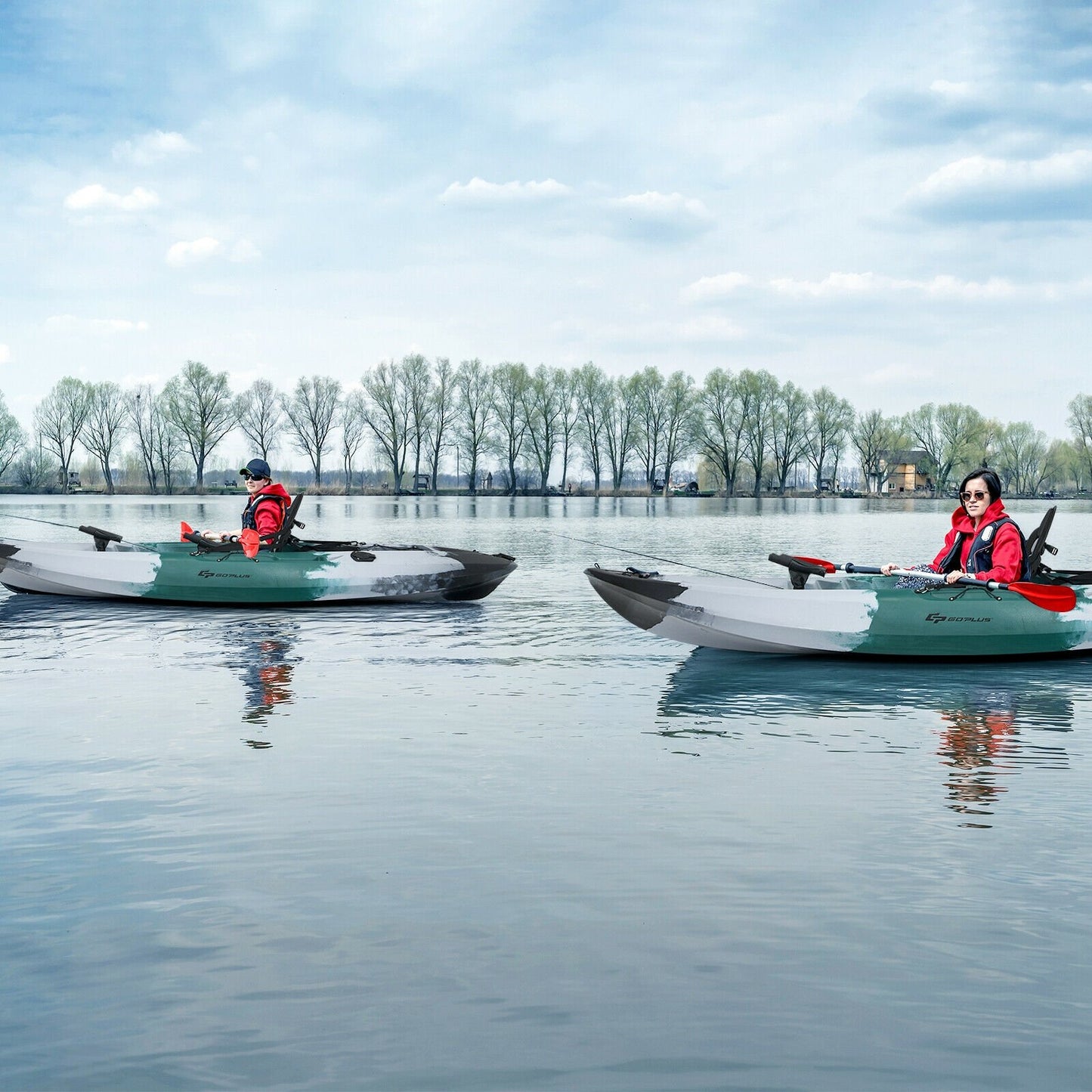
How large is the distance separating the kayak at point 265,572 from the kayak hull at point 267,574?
12mm

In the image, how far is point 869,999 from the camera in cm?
450

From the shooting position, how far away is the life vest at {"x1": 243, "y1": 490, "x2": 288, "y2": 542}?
1706cm

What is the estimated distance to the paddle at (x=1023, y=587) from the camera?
1284cm

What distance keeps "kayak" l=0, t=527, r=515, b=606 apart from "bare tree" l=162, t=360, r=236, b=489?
283ft

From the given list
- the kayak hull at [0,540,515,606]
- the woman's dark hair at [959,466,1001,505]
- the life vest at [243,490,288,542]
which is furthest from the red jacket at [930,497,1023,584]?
the life vest at [243,490,288,542]

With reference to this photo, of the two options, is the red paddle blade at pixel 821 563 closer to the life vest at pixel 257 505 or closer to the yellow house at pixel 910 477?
the life vest at pixel 257 505

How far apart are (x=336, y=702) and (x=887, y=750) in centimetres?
484

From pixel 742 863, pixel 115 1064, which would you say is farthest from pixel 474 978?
pixel 742 863

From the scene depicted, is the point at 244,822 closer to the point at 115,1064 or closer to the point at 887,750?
the point at 115,1064

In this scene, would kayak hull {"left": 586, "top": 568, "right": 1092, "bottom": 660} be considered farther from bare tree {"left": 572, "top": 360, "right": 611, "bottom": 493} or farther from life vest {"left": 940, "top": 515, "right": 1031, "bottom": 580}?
bare tree {"left": 572, "top": 360, "right": 611, "bottom": 493}

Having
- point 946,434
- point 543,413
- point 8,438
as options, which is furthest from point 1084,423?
point 8,438

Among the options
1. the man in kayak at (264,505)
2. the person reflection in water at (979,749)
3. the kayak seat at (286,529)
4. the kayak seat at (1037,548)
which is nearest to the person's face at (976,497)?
the kayak seat at (1037,548)

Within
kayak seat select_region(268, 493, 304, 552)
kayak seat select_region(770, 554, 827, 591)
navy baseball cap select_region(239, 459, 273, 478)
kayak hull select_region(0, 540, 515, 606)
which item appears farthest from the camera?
kayak hull select_region(0, 540, 515, 606)

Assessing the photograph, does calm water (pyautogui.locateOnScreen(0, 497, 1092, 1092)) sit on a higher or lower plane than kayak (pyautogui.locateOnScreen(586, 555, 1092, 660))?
lower
